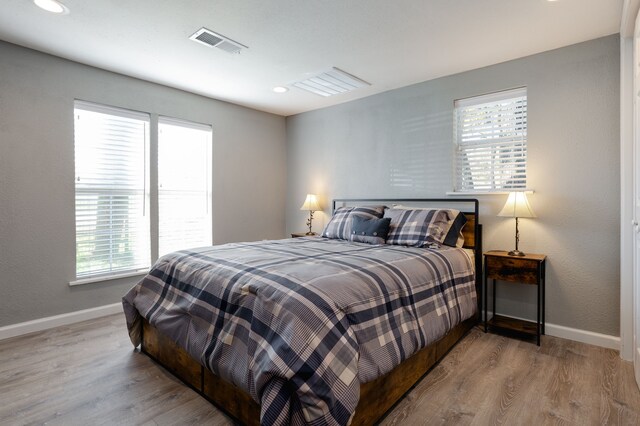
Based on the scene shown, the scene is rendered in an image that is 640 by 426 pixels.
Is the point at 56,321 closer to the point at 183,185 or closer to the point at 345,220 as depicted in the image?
the point at 183,185

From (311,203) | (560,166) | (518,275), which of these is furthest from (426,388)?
(311,203)

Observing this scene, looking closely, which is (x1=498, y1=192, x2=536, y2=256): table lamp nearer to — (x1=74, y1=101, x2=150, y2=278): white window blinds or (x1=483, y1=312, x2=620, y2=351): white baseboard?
(x1=483, y1=312, x2=620, y2=351): white baseboard

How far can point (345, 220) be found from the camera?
135 inches

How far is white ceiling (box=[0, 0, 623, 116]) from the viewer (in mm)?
2199

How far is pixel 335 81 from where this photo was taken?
3.52m

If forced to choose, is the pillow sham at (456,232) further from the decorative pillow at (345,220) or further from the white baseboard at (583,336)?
the white baseboard at (583,336)

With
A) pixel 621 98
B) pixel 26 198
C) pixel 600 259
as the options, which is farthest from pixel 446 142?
pixel 26 198

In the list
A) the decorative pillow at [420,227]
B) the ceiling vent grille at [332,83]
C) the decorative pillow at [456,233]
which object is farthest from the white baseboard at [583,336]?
the ceiling vent grille at [332,83]

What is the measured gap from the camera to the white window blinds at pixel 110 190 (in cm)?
314

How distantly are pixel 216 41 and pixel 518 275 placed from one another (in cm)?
307

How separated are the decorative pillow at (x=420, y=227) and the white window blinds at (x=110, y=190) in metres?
2.64

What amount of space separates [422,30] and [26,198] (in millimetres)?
3532

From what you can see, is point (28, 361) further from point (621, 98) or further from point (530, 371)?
point (621, 98)

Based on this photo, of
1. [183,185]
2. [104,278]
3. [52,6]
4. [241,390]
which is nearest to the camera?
[241,390]
